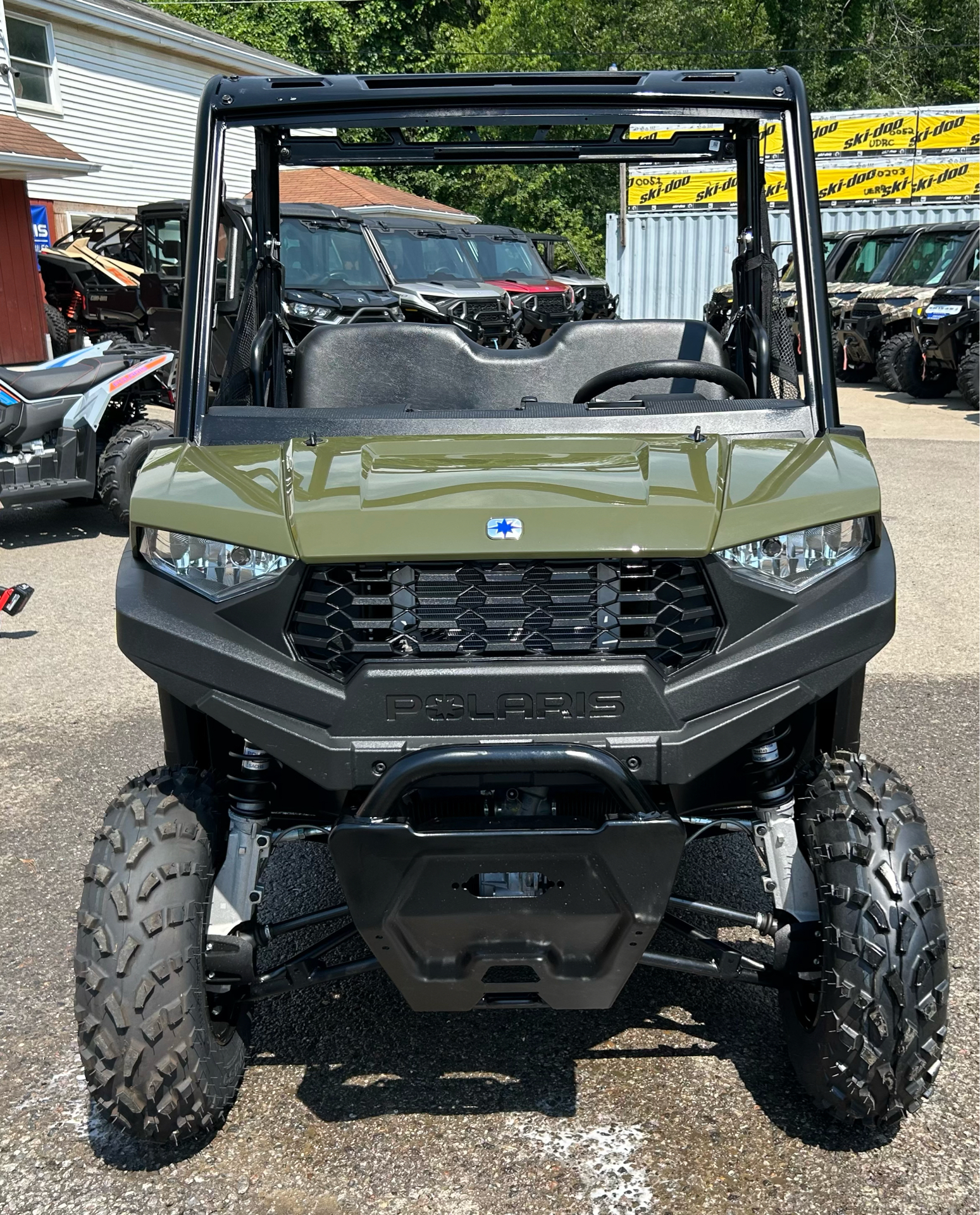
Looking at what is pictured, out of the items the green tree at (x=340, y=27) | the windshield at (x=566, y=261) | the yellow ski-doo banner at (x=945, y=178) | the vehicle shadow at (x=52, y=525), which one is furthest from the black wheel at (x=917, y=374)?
the green tree at (x=340, y=27)

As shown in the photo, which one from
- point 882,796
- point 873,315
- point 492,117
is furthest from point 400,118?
point 873,315

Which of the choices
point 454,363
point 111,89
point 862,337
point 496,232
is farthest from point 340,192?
point 454,363

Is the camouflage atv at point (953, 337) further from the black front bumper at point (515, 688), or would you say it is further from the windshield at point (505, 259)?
the black front bumper at point (515, 688)

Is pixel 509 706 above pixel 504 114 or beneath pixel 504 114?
beneath

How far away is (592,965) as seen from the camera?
2369mm

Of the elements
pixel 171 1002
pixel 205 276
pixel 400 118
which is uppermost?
pixel 400 118

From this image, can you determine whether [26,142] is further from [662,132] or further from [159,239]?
[662,132]

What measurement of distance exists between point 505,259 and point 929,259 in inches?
223

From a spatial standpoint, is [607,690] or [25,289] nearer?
[607,690]

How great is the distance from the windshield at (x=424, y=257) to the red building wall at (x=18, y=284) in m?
Answer: 4.83

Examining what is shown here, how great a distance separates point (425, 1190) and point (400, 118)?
2.29 meters

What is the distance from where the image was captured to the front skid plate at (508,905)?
2209 mm

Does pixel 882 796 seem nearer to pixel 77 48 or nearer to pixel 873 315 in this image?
pixel 873 315

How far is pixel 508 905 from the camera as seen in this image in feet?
7.50
